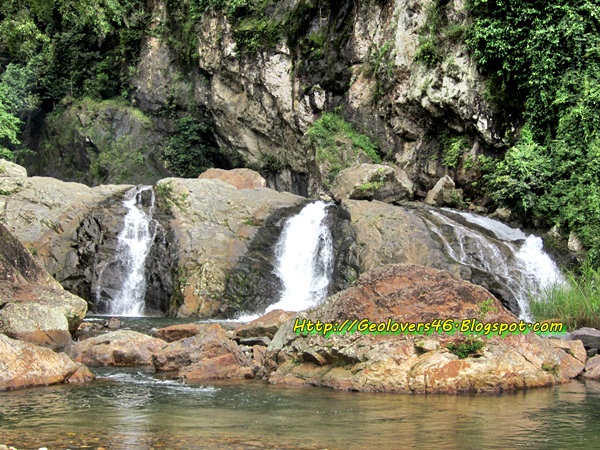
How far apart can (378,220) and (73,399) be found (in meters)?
12.9

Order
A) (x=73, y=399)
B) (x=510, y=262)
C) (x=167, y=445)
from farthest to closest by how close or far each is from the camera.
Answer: (x=510, y=262)
(x=73, y=399)
(x=167, y=445)

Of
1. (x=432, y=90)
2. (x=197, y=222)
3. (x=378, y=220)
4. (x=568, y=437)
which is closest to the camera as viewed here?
(x=568, y=437)

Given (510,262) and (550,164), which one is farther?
(550,164)

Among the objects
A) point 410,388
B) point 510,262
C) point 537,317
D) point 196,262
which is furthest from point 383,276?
point 196,262

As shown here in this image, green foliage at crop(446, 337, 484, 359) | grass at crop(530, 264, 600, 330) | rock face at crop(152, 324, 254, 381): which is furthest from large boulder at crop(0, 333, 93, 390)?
grass at crop(530, 264, 600, 330)

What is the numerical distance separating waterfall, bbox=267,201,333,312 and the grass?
249 inches

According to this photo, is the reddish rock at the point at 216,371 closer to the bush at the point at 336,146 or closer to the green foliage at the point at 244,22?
the bush at the point at 336,146

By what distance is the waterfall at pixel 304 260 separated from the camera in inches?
739

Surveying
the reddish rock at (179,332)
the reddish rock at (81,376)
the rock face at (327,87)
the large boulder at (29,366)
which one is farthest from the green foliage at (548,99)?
the large boulder at (29,366)

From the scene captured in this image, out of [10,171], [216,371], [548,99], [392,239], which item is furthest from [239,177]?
[216,371]

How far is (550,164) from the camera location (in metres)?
20.6

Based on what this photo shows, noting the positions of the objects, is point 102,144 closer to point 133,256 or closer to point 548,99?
point 133,256

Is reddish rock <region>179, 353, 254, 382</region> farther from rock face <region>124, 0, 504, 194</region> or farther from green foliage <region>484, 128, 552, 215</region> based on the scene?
rock face <region>124, 0, 504, 194</region>

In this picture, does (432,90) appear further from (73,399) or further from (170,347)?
(73,399)
